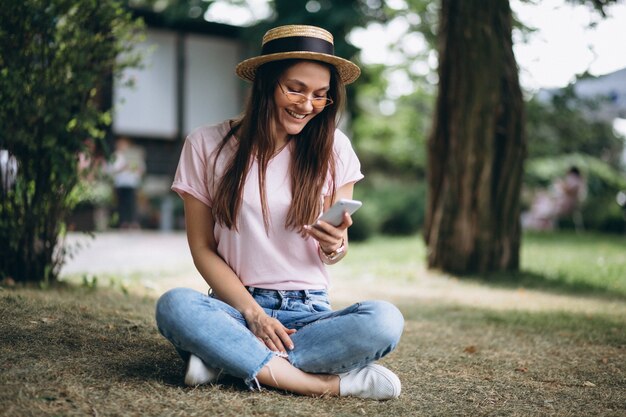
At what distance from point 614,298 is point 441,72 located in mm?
2918

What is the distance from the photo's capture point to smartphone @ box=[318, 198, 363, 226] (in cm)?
275

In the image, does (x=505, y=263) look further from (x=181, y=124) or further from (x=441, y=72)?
(x=181, y=124)

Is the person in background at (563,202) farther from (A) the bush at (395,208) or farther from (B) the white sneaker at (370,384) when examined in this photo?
(B) the white sneaker at (370,384)

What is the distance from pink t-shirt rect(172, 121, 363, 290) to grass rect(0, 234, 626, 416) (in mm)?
492

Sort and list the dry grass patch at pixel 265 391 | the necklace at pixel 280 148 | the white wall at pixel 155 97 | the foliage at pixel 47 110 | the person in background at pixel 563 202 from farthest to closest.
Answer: the white wall at pixel 155 97
the person in background at pixel 563 202
the foliage at pixel 47 110
the necklace at pixel 280 148
the dry grass patch at pixel 265 391

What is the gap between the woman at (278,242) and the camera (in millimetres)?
2859

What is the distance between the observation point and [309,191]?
313cm

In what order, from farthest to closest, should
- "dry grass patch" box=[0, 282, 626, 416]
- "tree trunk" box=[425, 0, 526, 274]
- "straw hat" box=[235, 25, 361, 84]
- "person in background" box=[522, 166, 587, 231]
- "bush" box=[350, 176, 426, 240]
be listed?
"person in background" box=[522, 166, 587, 231] → "bush" box=[350, 176, 426, 240] → "tree trunk" box=[425, 0, 526, 274] → "straw hat" box=[235, 25, 361, 84] → "dry grass patch" box=[0, 282, 626, 416]

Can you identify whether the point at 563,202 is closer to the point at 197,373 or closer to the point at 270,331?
the point at 270,331

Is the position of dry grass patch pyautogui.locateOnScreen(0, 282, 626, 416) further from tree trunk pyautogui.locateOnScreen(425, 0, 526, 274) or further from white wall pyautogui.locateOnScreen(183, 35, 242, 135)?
white wall pyautogui.locateOnScreen(183, 35, 242, 135)

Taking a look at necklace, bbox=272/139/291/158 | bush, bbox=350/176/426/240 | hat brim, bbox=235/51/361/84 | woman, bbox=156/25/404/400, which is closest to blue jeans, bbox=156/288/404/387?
woman, bbox=156/25/404/400

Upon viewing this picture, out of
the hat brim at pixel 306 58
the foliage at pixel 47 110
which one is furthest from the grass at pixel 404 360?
the hat brim at pixel 306 58

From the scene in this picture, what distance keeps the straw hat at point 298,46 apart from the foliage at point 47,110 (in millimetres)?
2374

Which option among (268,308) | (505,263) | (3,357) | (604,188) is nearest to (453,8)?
(505,263)
